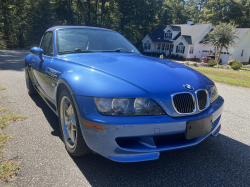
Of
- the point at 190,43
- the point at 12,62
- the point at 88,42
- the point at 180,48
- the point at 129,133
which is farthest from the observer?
the point at 180,48

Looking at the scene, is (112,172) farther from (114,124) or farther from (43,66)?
(43,66)

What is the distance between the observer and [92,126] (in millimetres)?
1867

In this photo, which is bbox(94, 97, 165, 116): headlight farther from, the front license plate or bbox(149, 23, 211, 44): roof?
bbox(149, 23, 211, 44): roof

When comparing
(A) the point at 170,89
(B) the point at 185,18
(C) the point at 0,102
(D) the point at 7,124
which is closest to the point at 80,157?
(A) the point at 170,89

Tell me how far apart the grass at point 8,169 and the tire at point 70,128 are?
22.7 inches

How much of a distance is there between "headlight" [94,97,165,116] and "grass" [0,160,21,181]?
117 centimetres

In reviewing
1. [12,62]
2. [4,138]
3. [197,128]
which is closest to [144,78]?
[197,128]

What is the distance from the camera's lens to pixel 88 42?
339cm

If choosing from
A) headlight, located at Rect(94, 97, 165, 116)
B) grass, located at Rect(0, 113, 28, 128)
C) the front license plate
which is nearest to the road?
grass, located at Rect(0, 113, 28, 128)

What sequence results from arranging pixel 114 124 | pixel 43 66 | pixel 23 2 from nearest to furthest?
1. pixel 114 124
2. pixel 43 66
3. pixel 23 2

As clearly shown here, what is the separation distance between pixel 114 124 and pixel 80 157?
0.91m

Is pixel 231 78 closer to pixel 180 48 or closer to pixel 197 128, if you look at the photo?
pixel 197 128

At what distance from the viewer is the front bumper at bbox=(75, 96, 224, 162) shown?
1808mm

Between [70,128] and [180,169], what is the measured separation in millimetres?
1428
